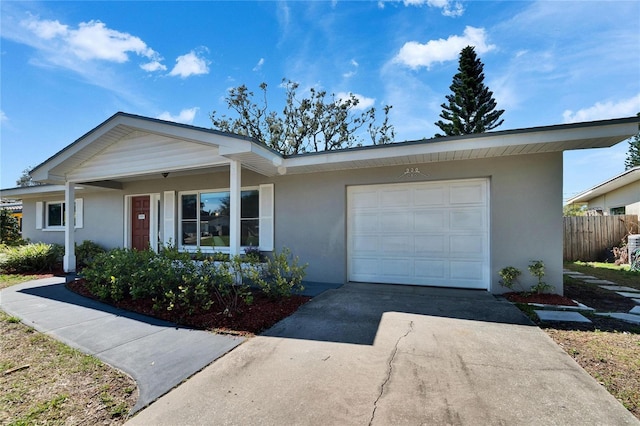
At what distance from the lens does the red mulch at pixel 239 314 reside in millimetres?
4160

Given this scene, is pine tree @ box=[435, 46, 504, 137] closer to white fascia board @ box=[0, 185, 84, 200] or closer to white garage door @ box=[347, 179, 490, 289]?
white garage door @ box=[347, 179, 490, 289]

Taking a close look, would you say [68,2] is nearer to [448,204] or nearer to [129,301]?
[129,301]

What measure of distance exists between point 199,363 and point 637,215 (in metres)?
15.8

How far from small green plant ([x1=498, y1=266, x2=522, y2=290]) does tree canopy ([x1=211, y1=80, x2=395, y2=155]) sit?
48.1 ft

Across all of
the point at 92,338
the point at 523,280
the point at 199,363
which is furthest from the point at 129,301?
the point at 523,280

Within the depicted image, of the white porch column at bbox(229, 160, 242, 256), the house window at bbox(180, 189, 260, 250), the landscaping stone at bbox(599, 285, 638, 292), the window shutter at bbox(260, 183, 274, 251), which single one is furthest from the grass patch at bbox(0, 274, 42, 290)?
the landscaping stone at bbox(599, 285, 638, 292)

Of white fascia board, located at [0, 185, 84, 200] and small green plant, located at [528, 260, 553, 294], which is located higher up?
white fascia board, located at [0, 185, 84, 200]

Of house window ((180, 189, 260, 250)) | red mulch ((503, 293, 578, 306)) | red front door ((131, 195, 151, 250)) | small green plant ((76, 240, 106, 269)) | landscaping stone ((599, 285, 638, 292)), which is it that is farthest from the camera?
small green plant ((76, 240, 106, 269))

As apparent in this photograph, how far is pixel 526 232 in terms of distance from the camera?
5598 mm

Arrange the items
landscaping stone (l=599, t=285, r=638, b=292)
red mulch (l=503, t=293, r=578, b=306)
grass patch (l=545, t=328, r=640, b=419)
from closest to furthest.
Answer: grass patch (l=545, t=328, r=640, b=419) → red mulch (l=503, t=293, r=578, b=306) → landscaping stone (l=599, t=285, r=638, b=292)

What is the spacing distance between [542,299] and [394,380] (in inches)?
161

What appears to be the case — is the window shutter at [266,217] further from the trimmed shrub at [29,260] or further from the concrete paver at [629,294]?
the concrete paver at [629,294]

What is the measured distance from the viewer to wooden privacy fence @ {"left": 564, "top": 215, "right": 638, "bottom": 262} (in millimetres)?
11281

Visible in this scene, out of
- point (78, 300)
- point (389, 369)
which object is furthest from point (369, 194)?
point (78, 300)
